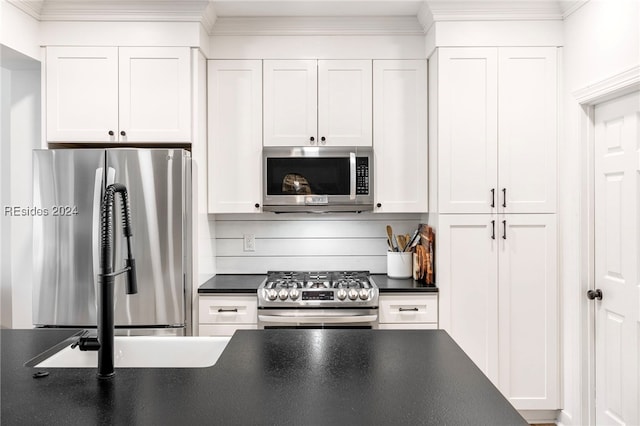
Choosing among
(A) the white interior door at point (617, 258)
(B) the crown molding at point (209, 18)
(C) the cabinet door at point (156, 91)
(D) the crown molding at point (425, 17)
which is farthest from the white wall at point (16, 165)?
(A) the white interior door at point (617, 258)

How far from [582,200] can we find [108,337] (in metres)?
2.58

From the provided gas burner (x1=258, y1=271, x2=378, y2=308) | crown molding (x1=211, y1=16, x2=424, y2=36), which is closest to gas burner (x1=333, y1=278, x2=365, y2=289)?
gas burner (x1=258, y1=271, x2=378, y2=308)

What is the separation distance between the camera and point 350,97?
3.08 metres

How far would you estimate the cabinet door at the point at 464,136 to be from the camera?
2867mm

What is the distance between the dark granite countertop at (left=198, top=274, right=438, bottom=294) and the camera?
9.25 ft

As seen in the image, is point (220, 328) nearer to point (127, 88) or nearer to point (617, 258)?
point (127, 88)

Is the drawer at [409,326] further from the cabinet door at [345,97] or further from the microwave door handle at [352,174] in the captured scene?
the cabinet door at [345,97]

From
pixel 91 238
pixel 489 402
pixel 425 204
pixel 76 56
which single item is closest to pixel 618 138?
pixel 425 204

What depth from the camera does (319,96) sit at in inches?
121

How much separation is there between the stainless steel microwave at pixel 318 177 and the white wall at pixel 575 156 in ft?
3.99

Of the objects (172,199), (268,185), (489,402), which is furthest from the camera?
(268,185)

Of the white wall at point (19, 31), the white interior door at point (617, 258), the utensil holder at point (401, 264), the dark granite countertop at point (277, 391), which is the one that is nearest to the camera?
the dark granite countertop at point (277, 391)

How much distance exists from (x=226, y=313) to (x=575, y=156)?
2.32 meters

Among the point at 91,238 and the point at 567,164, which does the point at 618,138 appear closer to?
the point at 567,164
